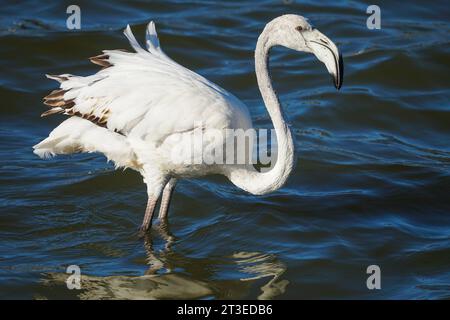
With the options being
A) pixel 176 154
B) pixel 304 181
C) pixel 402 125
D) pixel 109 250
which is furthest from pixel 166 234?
pixel 402 125

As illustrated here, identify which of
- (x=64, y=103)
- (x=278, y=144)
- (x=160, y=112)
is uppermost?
(x=64, y=103)

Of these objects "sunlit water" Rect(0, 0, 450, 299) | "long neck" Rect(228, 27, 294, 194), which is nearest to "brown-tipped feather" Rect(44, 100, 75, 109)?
"sunlit water" Rect(0, 0, 450, 299)

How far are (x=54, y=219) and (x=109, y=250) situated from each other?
0.90 meters

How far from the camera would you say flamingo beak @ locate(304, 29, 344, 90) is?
719 cm

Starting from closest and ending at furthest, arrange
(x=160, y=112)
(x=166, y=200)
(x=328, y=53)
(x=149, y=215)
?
(x=328, y=53)
(x=160, y=112)
(x=149, y=215)
(x=166, y=200)

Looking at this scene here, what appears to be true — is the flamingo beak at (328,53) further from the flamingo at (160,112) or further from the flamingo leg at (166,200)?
the flamingo leg at (166,200)

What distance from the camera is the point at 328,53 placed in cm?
724

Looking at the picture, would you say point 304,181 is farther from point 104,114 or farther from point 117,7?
point 117,7

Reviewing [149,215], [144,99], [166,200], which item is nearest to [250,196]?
[166,200]

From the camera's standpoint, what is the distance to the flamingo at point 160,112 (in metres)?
7.52

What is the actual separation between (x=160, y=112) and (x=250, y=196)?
2.22m

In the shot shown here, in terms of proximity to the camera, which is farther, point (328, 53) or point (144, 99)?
point (144, 99)

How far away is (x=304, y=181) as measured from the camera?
33.2 ft

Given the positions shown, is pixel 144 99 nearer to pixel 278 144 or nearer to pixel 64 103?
pixel 64 103
